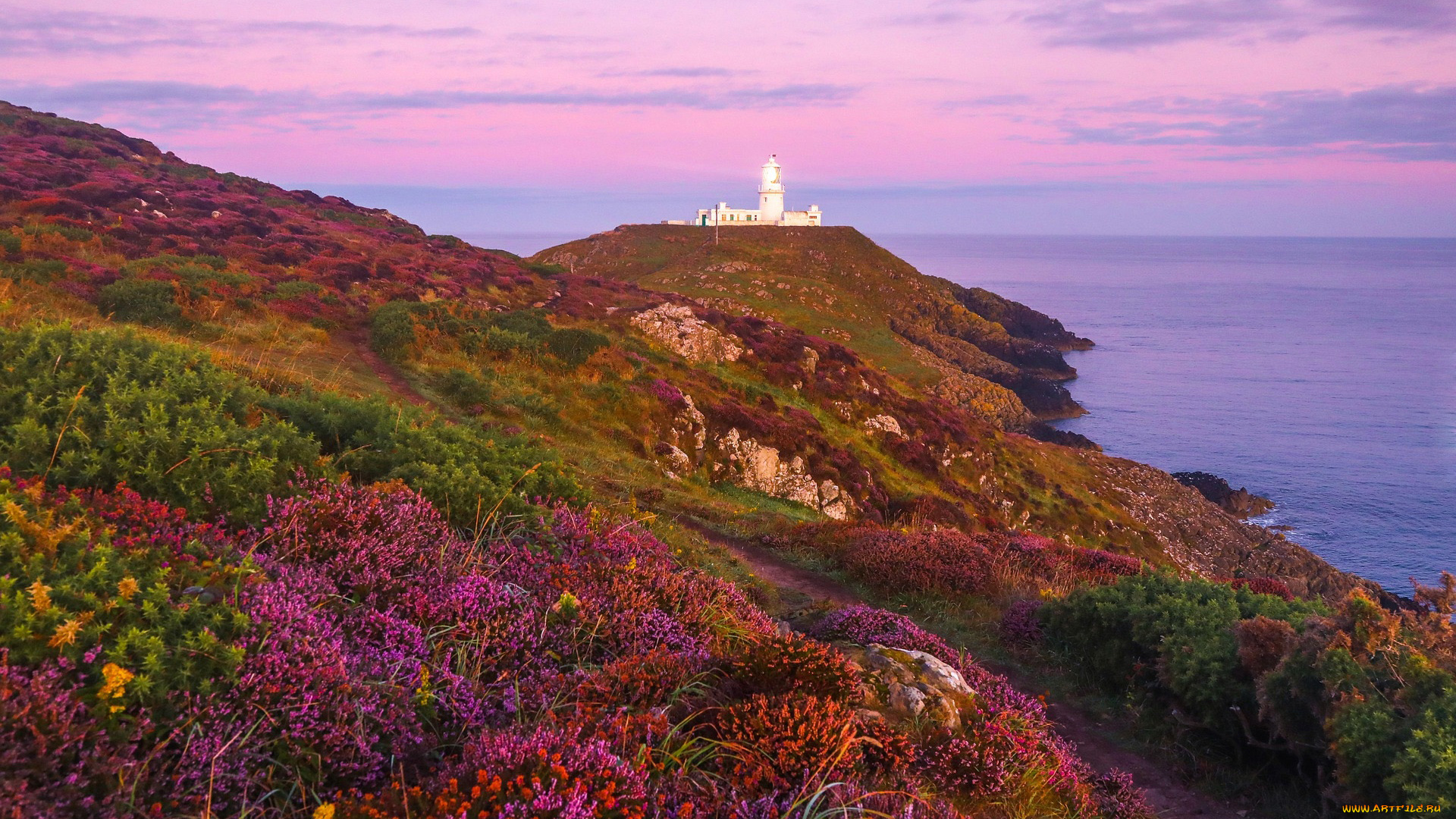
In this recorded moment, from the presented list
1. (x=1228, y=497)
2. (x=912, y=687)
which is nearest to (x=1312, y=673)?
(x=912, y=687)

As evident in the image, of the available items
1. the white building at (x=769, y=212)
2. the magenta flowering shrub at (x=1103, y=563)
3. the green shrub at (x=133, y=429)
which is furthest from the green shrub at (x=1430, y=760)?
the white building at (x=769, y=212)

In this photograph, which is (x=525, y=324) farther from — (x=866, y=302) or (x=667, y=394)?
(x=866, y=302)

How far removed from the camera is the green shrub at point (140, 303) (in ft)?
56.0

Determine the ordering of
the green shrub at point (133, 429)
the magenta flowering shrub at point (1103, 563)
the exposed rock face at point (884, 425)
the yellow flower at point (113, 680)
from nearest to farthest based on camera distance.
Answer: the yellow flower at point (113, 680) < the green shrub at point (133, 429) < the magenta flowering shrub at point (1103, 563) < the exposed rock face at point (884, 425)

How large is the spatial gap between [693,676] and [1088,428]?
70388 millimetres

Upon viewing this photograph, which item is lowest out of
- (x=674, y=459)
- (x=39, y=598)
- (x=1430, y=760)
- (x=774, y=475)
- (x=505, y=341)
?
(x=774, y=475)

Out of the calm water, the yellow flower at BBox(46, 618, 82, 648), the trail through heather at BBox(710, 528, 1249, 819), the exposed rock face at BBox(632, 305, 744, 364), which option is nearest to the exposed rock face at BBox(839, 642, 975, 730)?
the trail through heather at BBox(710, 528, 1249, 819)

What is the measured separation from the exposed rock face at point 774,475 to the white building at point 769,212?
94.0m

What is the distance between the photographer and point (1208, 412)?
71.7m

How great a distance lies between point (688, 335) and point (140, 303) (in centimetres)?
Answer: 2064

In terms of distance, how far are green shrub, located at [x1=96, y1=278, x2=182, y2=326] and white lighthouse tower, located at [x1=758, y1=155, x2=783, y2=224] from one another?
10443 cm

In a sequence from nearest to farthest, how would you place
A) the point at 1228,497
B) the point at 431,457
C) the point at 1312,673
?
1. the point at 1312,673
2. the point at 431,457
3. the point at 1228,497

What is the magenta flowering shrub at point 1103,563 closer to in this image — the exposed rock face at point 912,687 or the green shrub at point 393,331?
the exposed rock face at point 912,687

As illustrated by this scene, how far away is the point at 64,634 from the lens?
3053 millimetres
